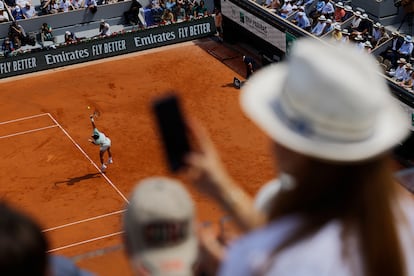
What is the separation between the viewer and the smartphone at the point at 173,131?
3139mm

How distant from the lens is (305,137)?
2.96m

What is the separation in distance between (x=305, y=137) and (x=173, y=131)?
55 cm

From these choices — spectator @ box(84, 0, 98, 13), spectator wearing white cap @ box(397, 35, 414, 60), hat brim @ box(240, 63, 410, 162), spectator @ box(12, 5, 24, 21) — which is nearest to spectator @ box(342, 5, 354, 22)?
spectator wearing white cap @ box(397, 35, 414, 60)

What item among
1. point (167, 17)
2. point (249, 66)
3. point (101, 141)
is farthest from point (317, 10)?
point (101, 141)

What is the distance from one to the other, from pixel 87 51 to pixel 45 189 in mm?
9291

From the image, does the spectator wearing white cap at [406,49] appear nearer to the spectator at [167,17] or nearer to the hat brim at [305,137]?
the spectator at [167,17]

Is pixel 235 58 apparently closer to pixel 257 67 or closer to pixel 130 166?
pixel 257 67

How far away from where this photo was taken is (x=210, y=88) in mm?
27078

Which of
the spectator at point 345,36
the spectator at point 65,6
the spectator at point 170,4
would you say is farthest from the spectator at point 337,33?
the spectator at point 65,6

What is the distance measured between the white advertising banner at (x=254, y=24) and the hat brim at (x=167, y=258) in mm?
24008

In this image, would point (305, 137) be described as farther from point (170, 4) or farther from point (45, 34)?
point (170, 4)

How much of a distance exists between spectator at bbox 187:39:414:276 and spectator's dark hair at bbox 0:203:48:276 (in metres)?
0.68

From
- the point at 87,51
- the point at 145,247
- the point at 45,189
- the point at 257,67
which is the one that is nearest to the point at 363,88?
the point at 145,247

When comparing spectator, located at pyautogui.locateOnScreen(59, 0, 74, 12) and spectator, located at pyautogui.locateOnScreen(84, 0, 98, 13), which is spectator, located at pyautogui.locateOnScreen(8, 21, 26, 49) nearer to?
spectator, located at pyautogui.locateOnScreen(59, 0, 74, 12)
